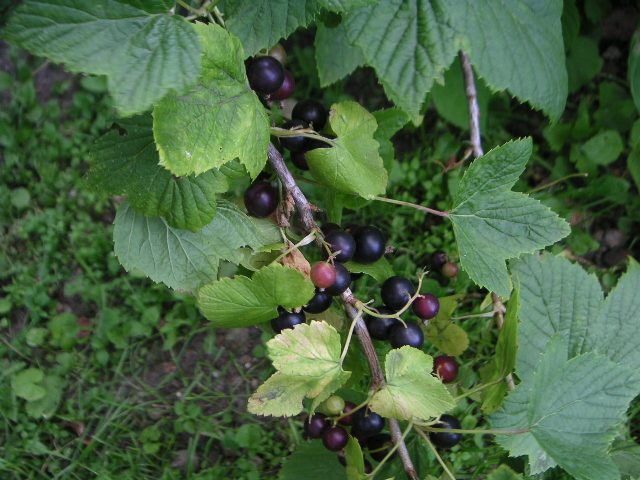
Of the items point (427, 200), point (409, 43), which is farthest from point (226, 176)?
point (427, 200)

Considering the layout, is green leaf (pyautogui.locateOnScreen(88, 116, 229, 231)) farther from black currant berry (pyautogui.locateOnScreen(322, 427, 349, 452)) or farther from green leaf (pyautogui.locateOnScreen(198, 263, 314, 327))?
black currant berry (pyautogui.locateOnScreen(322, 427, 349, 452))

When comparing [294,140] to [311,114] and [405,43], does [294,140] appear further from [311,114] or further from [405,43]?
[405,43]

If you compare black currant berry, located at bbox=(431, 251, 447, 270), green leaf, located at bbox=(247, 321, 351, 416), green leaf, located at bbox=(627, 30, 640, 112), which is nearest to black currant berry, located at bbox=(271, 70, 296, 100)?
green leaf, located at bbox=(247, 321, 351, 416)

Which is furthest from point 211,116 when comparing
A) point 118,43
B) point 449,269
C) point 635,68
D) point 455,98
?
A: point 635,68

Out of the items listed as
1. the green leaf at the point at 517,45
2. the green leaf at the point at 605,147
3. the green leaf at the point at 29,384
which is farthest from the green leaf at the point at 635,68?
the green leaf at the point at 29,384

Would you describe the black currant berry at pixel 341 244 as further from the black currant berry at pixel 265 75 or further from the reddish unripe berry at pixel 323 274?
the black currant berry at pixel 265 75
